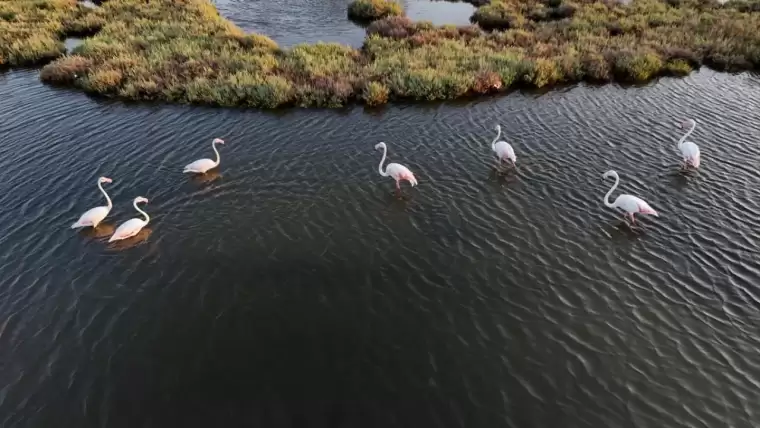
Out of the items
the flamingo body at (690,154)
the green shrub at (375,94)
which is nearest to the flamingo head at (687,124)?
the flamingo body at (690,154)

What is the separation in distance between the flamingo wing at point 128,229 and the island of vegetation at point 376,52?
996 centimetres

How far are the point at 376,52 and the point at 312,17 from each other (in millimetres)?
10746

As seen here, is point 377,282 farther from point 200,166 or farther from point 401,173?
point 200,166

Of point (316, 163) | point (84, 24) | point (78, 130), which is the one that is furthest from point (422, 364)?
point (84, 24)

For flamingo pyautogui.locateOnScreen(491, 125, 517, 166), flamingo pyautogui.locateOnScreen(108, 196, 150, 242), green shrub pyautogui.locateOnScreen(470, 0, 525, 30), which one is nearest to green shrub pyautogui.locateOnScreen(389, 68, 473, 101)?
flamingo pyautogui.locateOnScreen(491, 125, 517, 166)

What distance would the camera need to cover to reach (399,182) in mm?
16594

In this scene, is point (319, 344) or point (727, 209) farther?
point (727, 209)

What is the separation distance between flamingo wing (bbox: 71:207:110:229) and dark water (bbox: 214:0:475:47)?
19524 millimetres

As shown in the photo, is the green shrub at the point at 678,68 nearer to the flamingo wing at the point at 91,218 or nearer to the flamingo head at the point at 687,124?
the flamingo head at the point at 687,124

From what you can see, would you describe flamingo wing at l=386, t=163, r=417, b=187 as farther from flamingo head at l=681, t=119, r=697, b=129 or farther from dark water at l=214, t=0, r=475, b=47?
dark water at l=214, t=0, r=475, b=47

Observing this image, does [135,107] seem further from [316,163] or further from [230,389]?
[230,389]

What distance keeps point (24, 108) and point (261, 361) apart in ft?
64.6

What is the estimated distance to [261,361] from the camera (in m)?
10.2

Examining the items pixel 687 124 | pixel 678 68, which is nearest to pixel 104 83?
pixel 687 124
